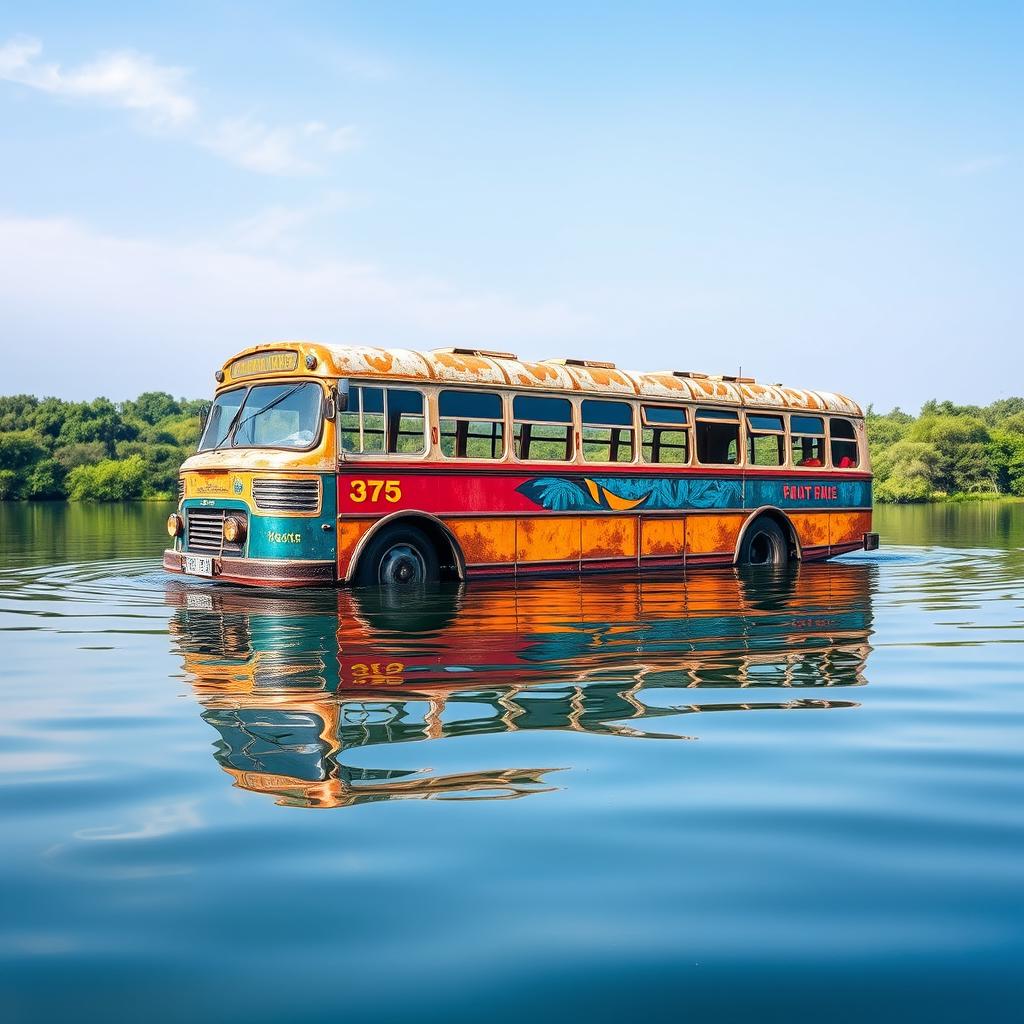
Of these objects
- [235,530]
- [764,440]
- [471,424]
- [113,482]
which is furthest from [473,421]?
[113,482]

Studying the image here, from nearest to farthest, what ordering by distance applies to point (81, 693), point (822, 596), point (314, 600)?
point (81, 693), point (314, 600), point (822, 596)

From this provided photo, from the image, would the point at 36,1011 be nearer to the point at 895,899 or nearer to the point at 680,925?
the point at 680,925

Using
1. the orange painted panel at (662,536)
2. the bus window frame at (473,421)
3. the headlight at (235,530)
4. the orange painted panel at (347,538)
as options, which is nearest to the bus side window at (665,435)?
the orange painted panel at (662,536)

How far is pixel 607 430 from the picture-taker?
1655cm

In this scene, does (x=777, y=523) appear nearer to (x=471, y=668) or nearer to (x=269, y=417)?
(x=269, y=417)

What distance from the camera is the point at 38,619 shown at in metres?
11.6

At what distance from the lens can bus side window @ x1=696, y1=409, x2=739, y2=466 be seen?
58.7 feet

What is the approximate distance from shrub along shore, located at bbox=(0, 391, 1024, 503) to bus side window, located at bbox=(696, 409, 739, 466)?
256ft

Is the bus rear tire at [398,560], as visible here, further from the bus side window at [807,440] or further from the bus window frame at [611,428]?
the bus side window at [807,440]

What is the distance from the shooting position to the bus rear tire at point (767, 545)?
18734mm

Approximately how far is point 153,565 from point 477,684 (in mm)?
12867

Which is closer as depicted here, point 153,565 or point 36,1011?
point 36,1011

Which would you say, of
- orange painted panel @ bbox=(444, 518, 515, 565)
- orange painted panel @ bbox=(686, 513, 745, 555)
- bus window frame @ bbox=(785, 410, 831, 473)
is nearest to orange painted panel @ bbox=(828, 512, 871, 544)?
bus window frame @ bbox=(785, 410, 831, 473)

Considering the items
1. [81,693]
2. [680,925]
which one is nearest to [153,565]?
[81,693]
